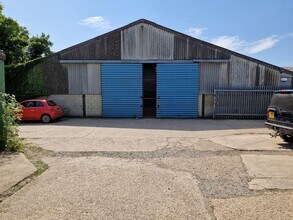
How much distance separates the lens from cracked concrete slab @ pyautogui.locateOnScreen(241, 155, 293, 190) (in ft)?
14.3

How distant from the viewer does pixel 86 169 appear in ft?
17.1

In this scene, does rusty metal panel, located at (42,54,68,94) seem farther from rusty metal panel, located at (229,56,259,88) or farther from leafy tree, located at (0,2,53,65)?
rusty metal panel, located at (229,56,259,88)

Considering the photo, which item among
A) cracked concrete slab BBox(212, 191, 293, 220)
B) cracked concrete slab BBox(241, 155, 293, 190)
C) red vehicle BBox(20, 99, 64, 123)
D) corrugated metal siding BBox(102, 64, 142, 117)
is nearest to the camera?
cracked concrete slab BBox(212, 191, 293, 220)

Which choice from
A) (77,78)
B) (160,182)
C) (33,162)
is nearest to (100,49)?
(77,78)

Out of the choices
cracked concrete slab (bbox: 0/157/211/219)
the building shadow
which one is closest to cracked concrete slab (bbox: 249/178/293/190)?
cracked concrete slab (bbox: 0/157/211/219)

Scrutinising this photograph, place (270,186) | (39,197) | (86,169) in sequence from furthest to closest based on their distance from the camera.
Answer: (86,169) < (270,186) < (39,197)

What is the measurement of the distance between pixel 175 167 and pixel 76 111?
11778mm

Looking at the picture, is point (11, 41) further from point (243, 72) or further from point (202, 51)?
point (243, 72)

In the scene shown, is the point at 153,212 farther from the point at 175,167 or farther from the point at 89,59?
the point at 89,59

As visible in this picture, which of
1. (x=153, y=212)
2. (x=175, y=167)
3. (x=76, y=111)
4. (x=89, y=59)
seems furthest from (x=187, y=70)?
(x=153, y=212)

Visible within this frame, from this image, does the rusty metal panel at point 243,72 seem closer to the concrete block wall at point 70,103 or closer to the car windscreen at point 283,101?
the car windscreen at point 283,101

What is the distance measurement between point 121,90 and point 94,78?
1.98m

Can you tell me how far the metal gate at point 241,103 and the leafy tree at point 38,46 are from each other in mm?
20825

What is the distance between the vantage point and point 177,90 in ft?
49.8
